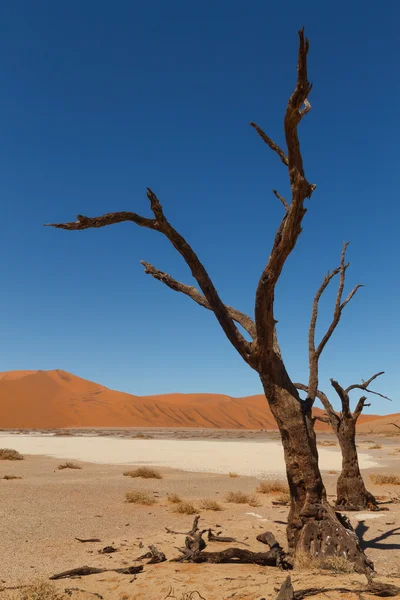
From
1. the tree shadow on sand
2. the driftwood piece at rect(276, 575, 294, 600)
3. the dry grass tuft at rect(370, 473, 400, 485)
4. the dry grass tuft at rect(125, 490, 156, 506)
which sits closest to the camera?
the driftwood piece at rect(276, 575, 294, 600)

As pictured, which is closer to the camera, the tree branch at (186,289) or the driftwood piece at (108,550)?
the tree branch at (186,289)

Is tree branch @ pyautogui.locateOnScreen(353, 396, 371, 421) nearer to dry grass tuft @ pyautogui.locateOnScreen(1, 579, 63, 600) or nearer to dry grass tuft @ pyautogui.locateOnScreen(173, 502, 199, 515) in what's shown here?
dry grass tuft @ pyautogui.locateOnScreen(173, 502, 199, 515)

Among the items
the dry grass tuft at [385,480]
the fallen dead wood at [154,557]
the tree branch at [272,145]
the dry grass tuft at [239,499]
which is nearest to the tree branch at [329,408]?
the dry grass tuft at [239,499]

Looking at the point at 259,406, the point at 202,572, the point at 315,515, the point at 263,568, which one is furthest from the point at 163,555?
the point at 259,406

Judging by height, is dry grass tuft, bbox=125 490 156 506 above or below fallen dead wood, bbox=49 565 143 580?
below

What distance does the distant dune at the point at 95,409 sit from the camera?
9982 cm

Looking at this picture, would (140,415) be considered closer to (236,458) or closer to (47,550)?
(236,458)

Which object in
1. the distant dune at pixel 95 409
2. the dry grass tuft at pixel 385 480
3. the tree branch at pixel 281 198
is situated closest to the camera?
the tree branch at pixel 281 198

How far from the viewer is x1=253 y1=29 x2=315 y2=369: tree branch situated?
5406 mm

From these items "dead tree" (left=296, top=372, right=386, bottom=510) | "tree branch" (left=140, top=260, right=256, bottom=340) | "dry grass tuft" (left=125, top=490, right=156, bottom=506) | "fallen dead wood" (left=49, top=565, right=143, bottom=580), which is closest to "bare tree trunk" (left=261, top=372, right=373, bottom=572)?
"tree branch" (left=140, top=260, right=256, bottom=340)

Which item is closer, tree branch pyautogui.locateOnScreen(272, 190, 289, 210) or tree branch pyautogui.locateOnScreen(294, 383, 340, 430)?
tree branch pyautogui.locateOnScreen(272, 190, 289, 210)

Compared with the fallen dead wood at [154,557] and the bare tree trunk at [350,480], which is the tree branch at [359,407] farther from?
the fallen dead wood at [154,557]

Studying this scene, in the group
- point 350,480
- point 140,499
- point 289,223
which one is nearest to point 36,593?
point 289,223

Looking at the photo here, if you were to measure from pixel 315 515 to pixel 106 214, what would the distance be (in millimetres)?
5012
